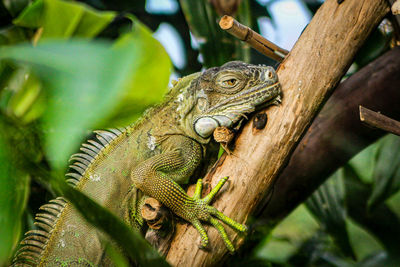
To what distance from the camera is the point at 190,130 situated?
8.43 feet

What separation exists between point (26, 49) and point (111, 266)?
6.92ft

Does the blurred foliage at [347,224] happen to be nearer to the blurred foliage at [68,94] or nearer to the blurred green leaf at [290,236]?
the blurred green leaf at [290,236]

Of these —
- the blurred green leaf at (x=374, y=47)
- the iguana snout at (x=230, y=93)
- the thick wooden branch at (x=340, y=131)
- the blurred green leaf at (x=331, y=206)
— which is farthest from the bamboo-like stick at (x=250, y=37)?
the blurred green leaf at (x=331, y=206)

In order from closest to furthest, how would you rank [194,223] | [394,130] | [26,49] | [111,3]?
1. [26,49]
2. [394,130]
3. [194,223]
4. [111,3]

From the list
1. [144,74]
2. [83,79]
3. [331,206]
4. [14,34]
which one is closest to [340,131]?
[331,206]

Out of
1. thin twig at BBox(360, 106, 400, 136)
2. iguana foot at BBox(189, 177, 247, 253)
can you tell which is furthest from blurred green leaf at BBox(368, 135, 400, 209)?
iguana foot at BBox(189, 177, 247, 253)

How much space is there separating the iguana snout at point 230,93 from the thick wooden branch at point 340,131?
101 cm

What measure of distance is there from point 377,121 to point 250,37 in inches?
35.8

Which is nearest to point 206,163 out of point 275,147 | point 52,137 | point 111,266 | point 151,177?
point 151,177

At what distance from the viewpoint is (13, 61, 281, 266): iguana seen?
221 centimetres

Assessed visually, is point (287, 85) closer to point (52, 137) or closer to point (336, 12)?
point (336, 12)

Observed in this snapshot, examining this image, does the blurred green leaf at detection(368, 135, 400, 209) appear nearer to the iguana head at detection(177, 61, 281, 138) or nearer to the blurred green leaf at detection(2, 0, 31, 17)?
the iguana head at detection(177, 61, 281, 138)

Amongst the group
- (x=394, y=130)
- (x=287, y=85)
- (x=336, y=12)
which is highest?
(x=336, y=12)

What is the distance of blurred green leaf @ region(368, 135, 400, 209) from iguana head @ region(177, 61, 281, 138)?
6.83 feet
